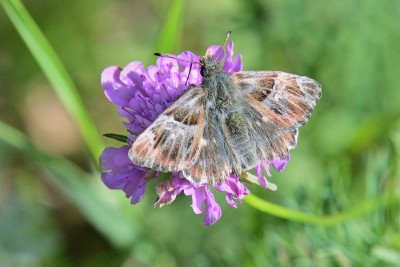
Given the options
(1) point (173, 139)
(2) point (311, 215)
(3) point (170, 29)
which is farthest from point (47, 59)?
(2) point (311, 215)

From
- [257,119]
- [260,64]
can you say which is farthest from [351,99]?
[257,119]

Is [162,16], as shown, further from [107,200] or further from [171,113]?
[171,113]

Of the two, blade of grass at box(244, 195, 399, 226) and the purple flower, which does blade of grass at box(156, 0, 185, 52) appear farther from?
blade of grass at box(244, 195, 399, 226)

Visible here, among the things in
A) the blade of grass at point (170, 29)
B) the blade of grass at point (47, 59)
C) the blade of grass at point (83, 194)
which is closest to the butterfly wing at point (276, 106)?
the blade of grass at point (170, 29)

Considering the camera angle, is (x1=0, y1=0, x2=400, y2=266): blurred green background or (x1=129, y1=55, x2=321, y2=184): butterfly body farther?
(x1=0, y1=0, x2=400, y2=266): blurred green background

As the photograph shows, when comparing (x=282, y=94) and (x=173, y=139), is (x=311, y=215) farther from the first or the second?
(x=173, y=139)

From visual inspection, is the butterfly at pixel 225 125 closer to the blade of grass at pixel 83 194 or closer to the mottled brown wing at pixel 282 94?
the mottled brown wing at pixel 282 94

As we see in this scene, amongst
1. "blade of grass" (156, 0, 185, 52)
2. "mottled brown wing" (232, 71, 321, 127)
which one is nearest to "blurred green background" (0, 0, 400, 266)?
"blade of grass" (156, 0, 185, 52)
